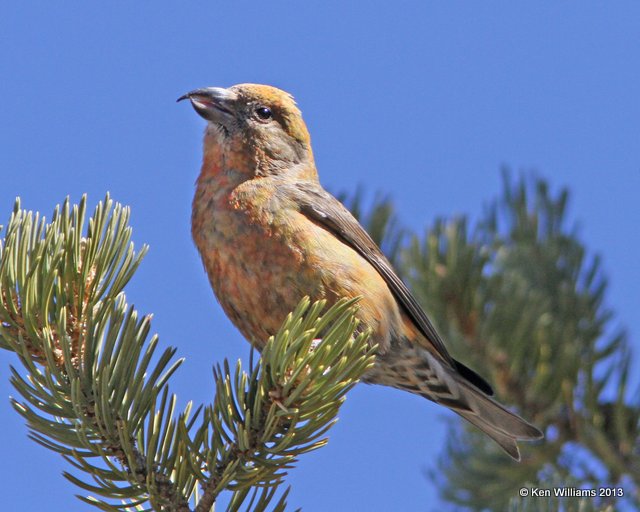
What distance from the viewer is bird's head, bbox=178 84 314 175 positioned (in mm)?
4152

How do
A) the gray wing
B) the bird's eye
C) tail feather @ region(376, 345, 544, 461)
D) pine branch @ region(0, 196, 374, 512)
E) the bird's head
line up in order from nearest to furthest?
1. pine branch @ region(0, 196, 374, 512)
2. the gray wing
3. tail feather @ region(376, 345, 544, 461)
4. the bird's head
5. the bird's eye

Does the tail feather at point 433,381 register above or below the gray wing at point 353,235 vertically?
below

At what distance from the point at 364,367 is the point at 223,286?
1.54 metres

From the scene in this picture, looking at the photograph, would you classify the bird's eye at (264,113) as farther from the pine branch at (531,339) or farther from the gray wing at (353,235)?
the pine branch at (531,339)

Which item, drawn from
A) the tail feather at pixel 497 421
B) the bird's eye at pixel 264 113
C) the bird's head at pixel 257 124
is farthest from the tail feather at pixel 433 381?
the bird's eye at pixel 264 113

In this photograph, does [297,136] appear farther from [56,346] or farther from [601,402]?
[56,346]

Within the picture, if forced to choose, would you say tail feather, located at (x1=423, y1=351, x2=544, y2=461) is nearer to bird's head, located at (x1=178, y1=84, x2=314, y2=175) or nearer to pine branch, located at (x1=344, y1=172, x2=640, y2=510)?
pine branch, located at (x1=344, y1=172, x2=640, y2=510)

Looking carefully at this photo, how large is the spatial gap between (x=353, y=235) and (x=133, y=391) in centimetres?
197

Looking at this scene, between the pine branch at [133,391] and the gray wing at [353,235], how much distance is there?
165 cm

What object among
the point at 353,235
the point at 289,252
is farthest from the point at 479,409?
the point at 289,252

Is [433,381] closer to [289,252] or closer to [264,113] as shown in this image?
[289,252]

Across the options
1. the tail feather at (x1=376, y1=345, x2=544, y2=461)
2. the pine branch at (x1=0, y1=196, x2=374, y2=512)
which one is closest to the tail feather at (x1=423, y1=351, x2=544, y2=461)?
the tail feather at (x1=376, y1=345, x2=544, y2=461)

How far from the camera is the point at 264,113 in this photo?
4355 millimetres

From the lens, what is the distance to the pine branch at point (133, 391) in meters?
2.00
